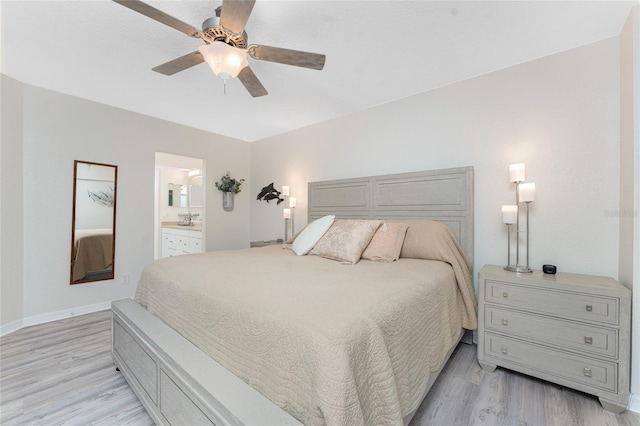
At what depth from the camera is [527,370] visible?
1819mm

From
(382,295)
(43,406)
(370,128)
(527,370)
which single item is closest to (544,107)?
(370,128)

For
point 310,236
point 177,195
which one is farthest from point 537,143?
point 177,195

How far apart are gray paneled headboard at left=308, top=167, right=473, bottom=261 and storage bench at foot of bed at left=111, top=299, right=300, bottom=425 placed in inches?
87.0

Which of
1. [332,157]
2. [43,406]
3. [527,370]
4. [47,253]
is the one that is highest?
[332,157]

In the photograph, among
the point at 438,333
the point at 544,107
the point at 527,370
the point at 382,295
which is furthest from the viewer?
the point at 544,107

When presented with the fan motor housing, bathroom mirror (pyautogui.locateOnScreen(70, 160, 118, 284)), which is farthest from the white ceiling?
bathroom mirror (pyautogui.locateOnScreen(70, 160, 118, 284))

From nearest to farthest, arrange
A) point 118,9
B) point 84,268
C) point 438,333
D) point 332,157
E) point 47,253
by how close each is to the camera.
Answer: point 438,333
point 118,9
point 47,253
point 84,268
point 332,157

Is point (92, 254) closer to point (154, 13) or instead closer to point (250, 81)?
point (250, 81)

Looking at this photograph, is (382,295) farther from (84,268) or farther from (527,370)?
(84,268)

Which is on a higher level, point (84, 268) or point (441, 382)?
point (84, 268)

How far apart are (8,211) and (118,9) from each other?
7.58ft

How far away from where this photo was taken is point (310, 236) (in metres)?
2.53

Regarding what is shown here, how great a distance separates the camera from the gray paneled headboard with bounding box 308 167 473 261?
8.13ft

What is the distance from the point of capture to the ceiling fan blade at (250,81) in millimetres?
1929
